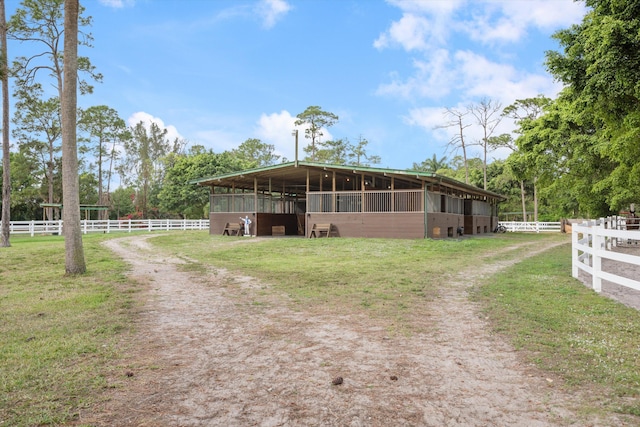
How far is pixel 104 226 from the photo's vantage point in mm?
29594

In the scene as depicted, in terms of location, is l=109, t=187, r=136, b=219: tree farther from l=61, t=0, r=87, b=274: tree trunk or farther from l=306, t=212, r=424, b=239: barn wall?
l=61, t=0, r=87, b=274: tree trunk

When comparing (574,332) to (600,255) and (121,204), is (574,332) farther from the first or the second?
(121,204)

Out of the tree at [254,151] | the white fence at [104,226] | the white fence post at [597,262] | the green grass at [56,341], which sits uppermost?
the tree at [254,151]

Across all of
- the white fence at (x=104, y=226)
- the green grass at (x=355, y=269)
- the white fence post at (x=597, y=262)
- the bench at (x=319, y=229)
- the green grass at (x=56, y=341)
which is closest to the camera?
the green grass at (x=56, y=341)

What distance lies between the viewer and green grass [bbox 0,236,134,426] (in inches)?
116

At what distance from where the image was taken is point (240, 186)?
85.6ft

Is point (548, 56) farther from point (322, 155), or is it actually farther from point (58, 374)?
point (322, 155)

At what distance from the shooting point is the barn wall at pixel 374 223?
19.7 metres

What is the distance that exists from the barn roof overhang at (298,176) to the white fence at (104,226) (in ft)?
28.4

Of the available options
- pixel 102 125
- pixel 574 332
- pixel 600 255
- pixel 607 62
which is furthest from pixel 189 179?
pixel 574 332

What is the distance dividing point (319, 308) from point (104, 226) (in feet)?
92.2

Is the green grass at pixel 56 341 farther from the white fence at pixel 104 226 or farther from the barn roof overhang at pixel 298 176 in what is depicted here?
the white fence at pixel 104 226

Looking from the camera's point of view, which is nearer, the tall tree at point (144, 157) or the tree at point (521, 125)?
the tree at point (521, 125)

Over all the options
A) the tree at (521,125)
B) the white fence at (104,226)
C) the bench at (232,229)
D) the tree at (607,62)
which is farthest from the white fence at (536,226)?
the white fence at (104,226)
